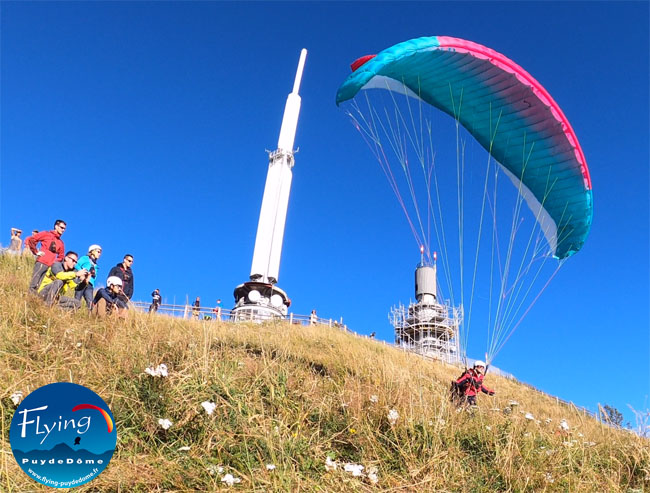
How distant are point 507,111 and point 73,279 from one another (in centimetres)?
827

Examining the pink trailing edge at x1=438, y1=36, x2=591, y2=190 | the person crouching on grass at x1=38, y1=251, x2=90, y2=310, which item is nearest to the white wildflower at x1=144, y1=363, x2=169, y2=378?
the person crouching on grass at x1=38, y1=251, x2=90, y2=310

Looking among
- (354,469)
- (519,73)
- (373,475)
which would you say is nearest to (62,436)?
(354,469)

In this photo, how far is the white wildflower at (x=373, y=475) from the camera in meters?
3.04

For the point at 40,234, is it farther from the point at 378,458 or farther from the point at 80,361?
the point at 378,458

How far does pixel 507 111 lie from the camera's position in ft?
28.2

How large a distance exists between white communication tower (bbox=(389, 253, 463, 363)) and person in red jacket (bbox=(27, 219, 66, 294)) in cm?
2935

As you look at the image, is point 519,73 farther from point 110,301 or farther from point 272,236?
point 272,236

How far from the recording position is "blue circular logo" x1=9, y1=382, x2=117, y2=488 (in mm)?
2617

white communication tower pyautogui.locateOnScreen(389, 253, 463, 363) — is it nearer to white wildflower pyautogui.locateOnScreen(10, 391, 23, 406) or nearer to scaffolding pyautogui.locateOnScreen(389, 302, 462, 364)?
scaffolding pyautogui.locateOnScreen(389, 302, 462, 364)

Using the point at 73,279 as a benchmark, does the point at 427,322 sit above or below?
above

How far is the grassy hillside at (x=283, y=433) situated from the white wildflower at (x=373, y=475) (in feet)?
0.08

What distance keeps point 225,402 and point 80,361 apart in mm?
1638

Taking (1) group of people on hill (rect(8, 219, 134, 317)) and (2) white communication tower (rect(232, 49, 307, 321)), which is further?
(2) white communication tower (rect(232, 49, 307, 321))

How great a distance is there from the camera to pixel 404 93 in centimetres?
971
